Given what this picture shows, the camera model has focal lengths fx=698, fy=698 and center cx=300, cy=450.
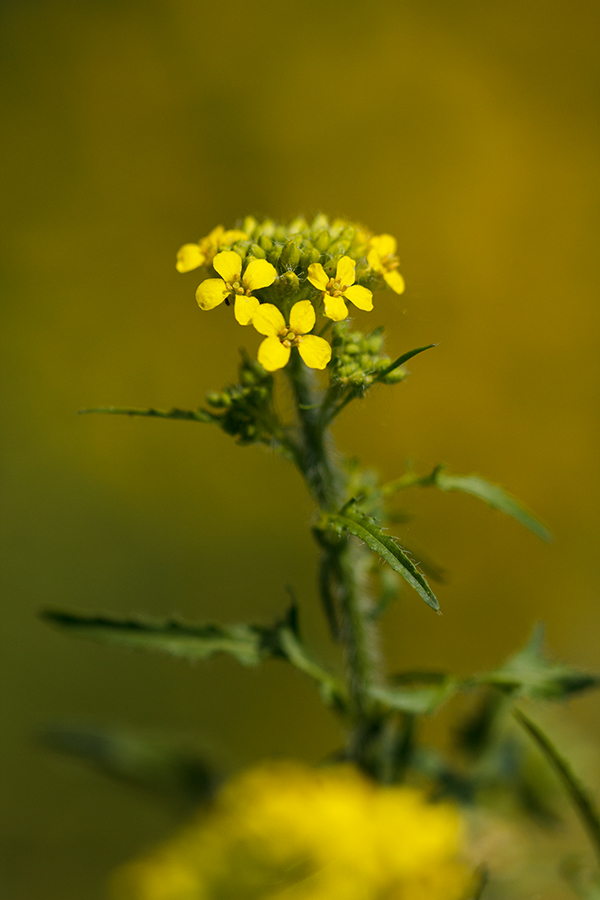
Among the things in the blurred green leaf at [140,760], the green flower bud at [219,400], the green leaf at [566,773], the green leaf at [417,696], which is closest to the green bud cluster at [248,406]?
the green flower bud at [219,400]

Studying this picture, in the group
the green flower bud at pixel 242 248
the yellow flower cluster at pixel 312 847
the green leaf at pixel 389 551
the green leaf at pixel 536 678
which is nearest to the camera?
the green leaf at pixel 389 551

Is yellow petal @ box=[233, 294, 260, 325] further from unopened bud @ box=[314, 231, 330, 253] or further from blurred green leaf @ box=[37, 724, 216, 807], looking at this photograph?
blurred green leaf @ box=[37, 724, 216, 807]

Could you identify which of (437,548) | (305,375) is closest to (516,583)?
(437,548)

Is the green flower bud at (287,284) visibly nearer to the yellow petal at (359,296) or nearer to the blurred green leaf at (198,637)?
the yellow petal at (359,296)

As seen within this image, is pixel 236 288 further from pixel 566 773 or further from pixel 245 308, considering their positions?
pixel 566 773

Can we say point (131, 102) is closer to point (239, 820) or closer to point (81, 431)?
point (81, 431)
